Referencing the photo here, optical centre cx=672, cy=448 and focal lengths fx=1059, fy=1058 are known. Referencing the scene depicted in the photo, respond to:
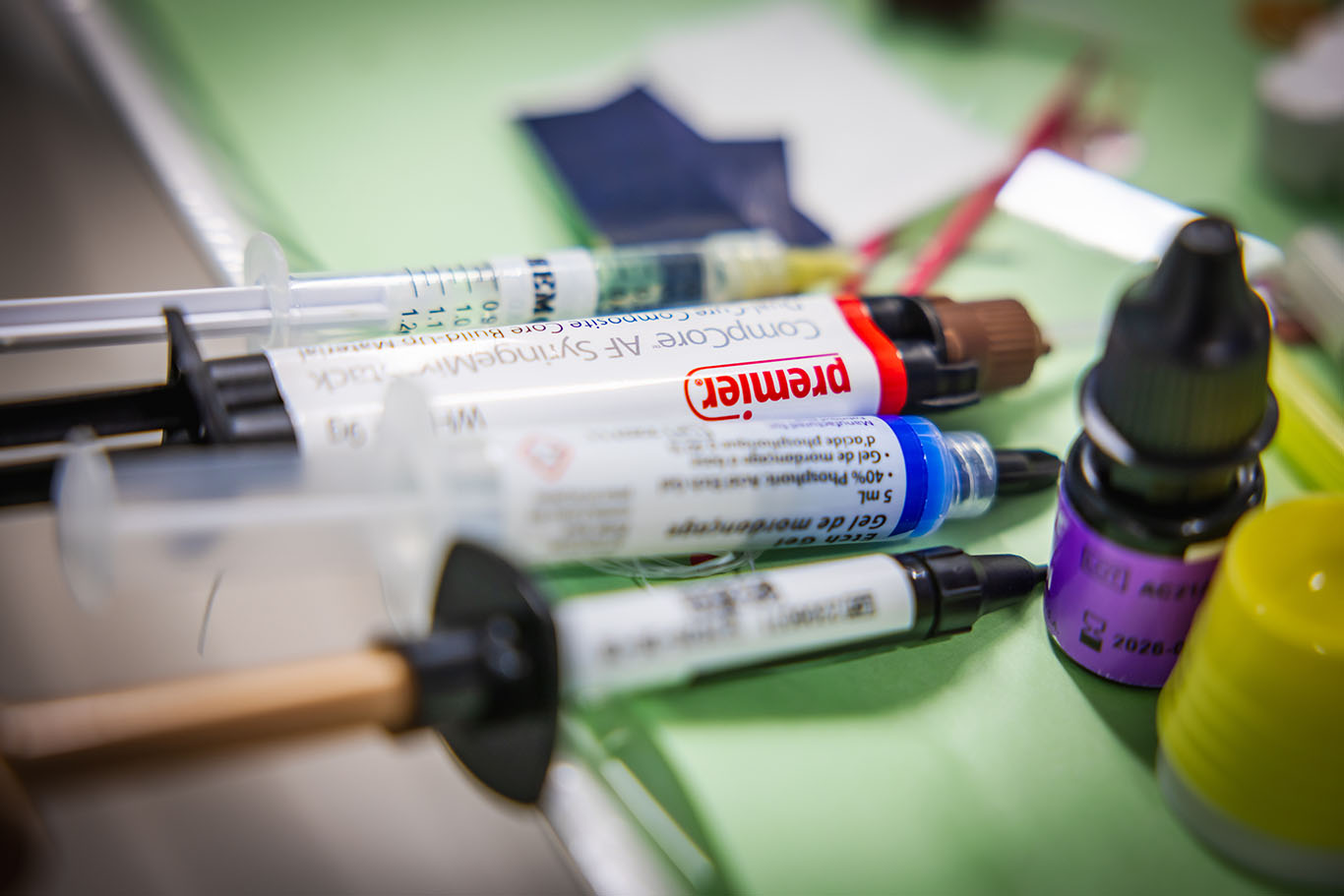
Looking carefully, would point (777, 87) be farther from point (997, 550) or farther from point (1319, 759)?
point (1319, 759)

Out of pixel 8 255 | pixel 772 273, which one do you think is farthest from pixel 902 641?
pixel 8 255

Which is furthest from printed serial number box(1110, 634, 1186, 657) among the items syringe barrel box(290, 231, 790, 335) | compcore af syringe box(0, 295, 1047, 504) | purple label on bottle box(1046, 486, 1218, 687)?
syringe barrel box(290, 231, 790, 335)

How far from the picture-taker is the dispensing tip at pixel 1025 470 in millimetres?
395

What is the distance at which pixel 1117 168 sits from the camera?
2.00 feet

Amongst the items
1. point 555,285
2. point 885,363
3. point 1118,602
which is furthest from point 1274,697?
point 555,285

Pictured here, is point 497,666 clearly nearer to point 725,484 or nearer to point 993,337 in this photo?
point 725,484

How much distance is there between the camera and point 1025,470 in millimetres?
397

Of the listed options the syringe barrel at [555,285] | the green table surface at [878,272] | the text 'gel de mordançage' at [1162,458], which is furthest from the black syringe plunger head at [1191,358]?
the syringe barrel at [555,285]

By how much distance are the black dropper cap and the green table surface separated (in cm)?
2

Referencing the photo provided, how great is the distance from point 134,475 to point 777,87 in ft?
1.59

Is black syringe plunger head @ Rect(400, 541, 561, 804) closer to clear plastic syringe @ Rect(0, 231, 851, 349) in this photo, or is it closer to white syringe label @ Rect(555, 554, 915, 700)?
white syringe label @ Rect(555, 554, 915, 700)

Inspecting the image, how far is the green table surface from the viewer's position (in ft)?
1.01

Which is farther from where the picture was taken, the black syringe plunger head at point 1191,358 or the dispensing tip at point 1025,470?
the dispensing tip at point 1025,470

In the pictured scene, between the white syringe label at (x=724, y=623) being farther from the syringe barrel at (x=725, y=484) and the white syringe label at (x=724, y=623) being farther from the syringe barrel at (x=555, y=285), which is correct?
the syringe barrel at (x=555, y=285)
